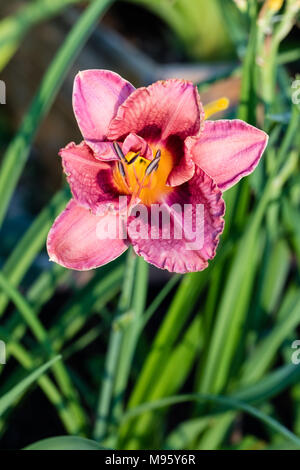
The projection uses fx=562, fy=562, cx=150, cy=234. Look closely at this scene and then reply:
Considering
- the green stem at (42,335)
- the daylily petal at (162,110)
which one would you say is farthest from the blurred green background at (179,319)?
the daylily petal at (162,110)

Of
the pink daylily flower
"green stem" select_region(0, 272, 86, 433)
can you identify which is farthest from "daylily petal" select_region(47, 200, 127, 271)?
"green stem" select_region(0, 272, 86, 433)

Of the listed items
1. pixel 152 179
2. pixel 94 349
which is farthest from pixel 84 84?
pixel 94 349

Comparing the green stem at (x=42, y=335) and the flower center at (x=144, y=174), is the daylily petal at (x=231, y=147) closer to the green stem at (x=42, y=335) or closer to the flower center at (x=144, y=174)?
the flower center at (x=144, y=174)

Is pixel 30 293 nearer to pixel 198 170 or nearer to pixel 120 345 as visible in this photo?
pixel 120 345

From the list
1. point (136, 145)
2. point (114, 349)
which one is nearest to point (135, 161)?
point (136, 145)

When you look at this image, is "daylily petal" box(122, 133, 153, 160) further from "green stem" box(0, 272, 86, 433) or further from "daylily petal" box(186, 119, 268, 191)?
"green stem" box(0, 272, 86, 433)

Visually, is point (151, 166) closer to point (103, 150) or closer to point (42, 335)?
point (103, 150)
